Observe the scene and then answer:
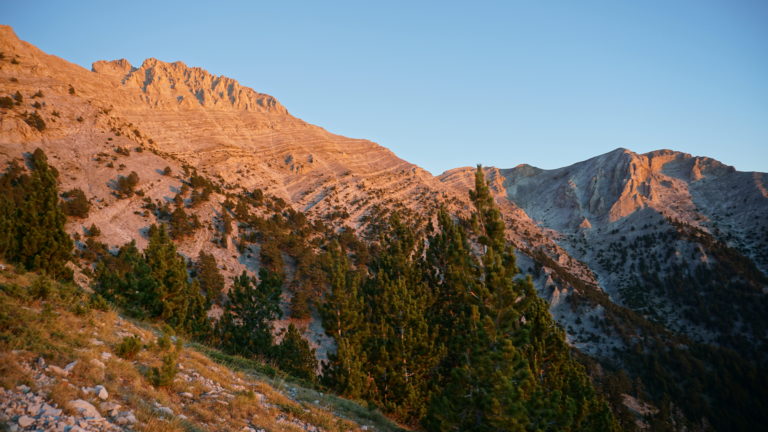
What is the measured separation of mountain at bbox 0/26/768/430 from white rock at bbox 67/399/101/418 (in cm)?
2088

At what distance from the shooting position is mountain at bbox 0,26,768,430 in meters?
40.7

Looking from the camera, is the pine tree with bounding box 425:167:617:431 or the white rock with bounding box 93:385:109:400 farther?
the pine tree with bounding box 425:167:617:431

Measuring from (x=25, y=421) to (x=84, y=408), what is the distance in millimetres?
964

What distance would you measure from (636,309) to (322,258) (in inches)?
2319

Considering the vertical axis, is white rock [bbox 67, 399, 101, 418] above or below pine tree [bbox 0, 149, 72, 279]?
below

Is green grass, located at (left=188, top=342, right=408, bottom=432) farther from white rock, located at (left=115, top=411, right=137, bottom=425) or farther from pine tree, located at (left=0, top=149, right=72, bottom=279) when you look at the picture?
pine tree, located at (left=0, top=149, right=72, bottom=279)

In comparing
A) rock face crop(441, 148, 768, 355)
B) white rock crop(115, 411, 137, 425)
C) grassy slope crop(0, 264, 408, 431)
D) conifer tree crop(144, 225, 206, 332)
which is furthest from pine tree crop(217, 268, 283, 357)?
rock face crop(441, 148, 768, 355)

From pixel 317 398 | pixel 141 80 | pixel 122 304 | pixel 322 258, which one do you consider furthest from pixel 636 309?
pixel 141 80

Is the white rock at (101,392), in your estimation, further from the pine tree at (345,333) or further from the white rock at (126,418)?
the pine tree at (345,333)

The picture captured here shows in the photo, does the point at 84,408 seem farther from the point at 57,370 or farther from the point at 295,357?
the point at 295,357

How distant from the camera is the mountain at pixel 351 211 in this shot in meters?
40.7

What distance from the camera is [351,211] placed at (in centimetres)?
6462

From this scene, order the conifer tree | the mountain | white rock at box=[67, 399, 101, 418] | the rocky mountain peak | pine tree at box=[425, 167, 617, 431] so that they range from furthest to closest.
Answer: the rocky mountain peak
the mountain
the conifer tree
pine tree at box=[425, 167, 617, 431]
white rock at box=[67, 399, 101, 418]

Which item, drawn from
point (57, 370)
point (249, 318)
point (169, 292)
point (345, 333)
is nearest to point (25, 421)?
point (57, 370)
